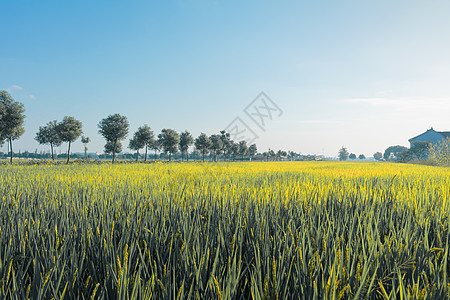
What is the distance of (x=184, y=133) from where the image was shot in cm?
5500

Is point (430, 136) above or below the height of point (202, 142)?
above

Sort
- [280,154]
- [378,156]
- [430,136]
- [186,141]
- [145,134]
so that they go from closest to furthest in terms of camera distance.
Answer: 1. [145,134]
2. [186,141]
3. [430,136]
4. [280,154]
5. [378,156]

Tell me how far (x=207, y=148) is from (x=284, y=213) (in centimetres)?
5698

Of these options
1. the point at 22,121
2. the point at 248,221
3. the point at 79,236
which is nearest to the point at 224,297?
the point at 248,221

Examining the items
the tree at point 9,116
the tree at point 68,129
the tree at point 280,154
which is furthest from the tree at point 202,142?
the tree at point 280,154

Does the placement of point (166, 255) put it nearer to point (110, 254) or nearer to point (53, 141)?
point (110, 254)

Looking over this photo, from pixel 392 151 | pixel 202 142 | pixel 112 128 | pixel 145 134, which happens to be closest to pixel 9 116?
pixel 112 128

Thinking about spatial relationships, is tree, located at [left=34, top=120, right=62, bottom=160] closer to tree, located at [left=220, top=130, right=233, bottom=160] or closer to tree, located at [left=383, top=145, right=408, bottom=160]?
tree, located at [left=220, top=130, right=233, bottom=160]

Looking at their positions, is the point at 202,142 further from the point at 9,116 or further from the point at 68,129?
the point at 9,116

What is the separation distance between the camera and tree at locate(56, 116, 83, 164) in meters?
33.0

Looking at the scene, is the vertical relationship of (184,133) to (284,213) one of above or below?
above

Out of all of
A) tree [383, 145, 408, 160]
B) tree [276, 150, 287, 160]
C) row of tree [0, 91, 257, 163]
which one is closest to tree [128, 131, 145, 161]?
row of tree [0, 91, 257, 163]

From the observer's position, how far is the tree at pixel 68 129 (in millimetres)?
32969

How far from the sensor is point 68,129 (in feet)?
109
